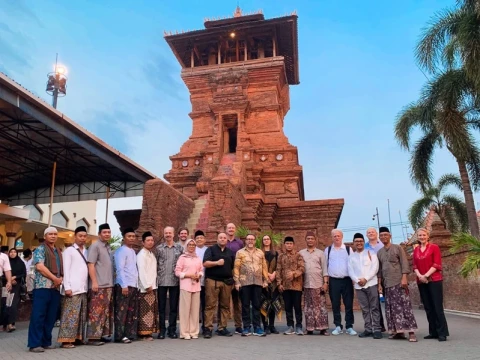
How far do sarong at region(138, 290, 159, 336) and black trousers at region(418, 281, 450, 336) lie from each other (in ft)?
12.2

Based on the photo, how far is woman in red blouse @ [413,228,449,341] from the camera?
19.0 feet

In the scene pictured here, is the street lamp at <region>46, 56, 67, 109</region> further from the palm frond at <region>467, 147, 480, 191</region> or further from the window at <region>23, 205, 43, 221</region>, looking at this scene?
the palm frond at <region>467, 147, 480, 191</region>

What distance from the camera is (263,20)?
22.3m

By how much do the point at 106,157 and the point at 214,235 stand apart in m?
7.15

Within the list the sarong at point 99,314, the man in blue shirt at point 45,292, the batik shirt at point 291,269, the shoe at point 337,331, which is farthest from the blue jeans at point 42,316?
the shoe at point 337,331

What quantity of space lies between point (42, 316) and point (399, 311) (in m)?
4.56

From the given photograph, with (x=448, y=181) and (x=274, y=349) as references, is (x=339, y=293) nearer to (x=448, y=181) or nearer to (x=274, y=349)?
(x=274, y=349)

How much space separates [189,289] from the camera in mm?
6180

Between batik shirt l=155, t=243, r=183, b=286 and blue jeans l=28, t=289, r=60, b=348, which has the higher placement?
batik shirt l=155, t=243, r=183, b=286

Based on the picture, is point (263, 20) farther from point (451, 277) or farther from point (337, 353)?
point (337, 353)

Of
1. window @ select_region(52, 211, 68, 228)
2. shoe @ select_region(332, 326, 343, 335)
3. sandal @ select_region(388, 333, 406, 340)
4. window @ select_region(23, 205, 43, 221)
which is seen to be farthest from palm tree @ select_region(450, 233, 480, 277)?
window @ select_region(52, 211, 68, 228)

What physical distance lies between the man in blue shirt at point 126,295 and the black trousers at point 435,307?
156 inches

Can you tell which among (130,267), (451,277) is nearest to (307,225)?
(451,277)

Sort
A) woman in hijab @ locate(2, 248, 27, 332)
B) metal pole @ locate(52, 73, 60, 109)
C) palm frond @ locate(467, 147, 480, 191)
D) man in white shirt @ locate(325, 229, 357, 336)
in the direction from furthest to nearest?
1. metal pole @ locate(52, 73, 60, 109)
2. palm frond @ locate(467, 147, 480, 191)
3. woman in hijab @ locate(2, 248, 27, 332)
4. man in white shirt @ locate(325, 229, 357, 336)
